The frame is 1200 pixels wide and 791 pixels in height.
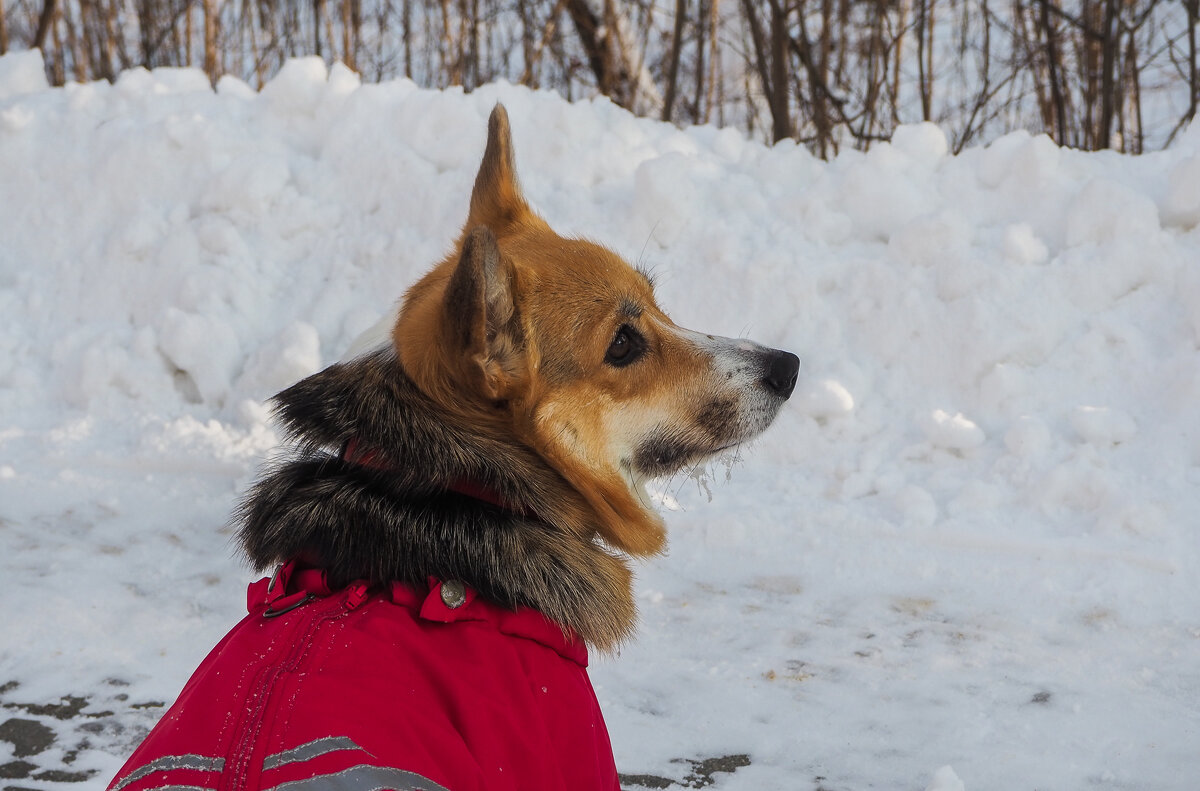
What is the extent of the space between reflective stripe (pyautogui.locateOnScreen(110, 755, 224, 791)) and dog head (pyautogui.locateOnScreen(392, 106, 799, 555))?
896 mm

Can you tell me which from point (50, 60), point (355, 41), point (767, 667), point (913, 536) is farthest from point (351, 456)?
point (50, 60)

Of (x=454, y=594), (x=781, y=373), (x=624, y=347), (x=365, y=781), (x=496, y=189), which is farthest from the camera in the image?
(x=496, y=189)

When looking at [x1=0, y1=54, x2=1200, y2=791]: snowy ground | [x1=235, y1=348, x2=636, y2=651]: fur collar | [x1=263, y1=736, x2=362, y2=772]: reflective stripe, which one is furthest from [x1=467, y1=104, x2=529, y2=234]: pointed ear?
[x1=263, y1=736, x2=362, y2=772]: reflective stripe

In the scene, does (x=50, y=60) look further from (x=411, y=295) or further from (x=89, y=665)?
(x=411, y=295)

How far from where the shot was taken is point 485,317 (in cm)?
218

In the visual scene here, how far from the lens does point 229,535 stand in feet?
15.5

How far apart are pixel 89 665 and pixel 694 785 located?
88.2 inches

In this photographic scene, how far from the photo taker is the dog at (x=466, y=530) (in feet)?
5.70

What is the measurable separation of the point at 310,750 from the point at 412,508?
620 mm

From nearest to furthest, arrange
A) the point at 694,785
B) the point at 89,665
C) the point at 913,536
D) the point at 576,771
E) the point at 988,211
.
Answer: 1. the point at 576,771
2. the point at 694,785
3. the point at 89,665
4. the point at 913,536
5. the point at 988,211

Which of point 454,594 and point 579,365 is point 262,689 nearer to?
point 454,594

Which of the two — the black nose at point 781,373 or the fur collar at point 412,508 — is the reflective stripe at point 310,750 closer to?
the fur collar at point 412,508

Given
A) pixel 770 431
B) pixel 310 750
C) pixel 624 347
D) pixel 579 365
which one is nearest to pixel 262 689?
pixel 310 750

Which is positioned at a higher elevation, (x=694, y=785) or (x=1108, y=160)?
A: (x=1108, y=160)
